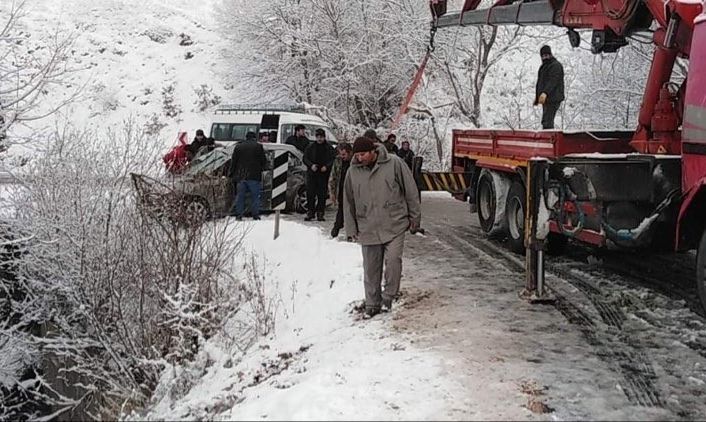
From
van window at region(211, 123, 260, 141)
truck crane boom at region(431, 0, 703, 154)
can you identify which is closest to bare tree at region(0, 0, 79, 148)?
truck crane boom at region(431, 0, 703, 154)

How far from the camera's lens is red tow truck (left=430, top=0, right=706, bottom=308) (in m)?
6.28

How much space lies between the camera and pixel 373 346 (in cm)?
581

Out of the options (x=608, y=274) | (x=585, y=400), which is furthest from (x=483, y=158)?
(x=585, y=400)

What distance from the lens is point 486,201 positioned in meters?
11.2

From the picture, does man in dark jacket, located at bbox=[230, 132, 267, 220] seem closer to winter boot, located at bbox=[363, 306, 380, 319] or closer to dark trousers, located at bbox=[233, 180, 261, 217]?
dark trousers, located at bbox=[233, 180, 261, 217]

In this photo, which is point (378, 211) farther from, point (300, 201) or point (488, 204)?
point (300, 201)

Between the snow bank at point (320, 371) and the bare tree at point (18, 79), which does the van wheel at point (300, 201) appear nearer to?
the snow bank at point (320, 371)

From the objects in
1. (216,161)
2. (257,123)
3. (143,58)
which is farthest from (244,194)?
(143,58)

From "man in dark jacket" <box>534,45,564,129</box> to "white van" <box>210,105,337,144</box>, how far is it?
7.70 meters

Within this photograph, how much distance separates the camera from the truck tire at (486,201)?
34.9 feet

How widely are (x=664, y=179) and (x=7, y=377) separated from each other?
8.71 meters

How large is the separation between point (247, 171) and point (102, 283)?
388 cm

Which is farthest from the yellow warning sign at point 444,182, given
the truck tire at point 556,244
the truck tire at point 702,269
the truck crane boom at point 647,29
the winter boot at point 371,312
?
the truck tire at point 702,269

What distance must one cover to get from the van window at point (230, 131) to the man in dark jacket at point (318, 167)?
6.93m
